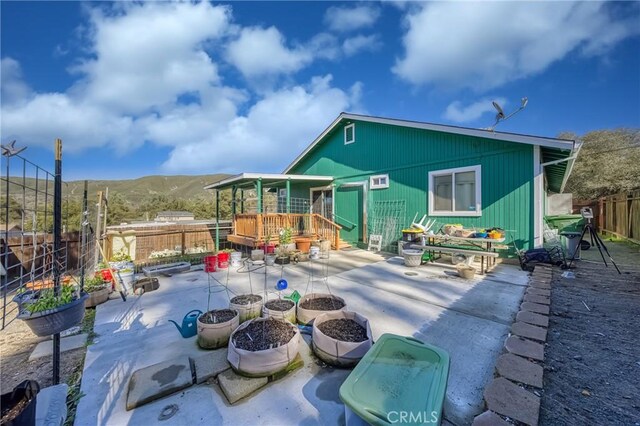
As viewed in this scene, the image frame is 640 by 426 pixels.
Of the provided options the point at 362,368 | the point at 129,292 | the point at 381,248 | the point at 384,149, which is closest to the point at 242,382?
the point at 362,368

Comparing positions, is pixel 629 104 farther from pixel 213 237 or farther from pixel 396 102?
pixel 213 237

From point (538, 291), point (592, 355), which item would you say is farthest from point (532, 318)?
point (538, 291)

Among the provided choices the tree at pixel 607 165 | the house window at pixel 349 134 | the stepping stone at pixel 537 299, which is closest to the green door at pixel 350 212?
the house window at pixel 349 134

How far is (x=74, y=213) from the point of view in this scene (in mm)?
13328

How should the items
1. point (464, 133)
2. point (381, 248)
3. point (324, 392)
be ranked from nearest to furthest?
point (324, 392) → point (464, 133) → point (381, 248)

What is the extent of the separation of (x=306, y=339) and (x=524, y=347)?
216 centimetres

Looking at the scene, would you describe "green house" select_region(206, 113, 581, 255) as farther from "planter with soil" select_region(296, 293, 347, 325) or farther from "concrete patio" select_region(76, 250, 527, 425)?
"planter with soil" select_region(296, 293, 347, 325)

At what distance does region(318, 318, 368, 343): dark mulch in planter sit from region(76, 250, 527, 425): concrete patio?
0.89 feet


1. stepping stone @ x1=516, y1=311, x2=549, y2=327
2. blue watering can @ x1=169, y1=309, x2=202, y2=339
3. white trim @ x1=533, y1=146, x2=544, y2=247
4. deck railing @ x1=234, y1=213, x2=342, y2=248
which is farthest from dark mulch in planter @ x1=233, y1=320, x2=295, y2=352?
white trim @ x1=533, y1=146, x2=544, y2=247

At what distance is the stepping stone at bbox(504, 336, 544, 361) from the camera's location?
2303mm

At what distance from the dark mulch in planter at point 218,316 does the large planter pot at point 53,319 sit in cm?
106

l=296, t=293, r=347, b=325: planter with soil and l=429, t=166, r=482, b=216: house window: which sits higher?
l=429, t=166, r=482, b=216: house window

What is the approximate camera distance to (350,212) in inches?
388

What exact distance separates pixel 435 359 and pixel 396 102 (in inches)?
561
